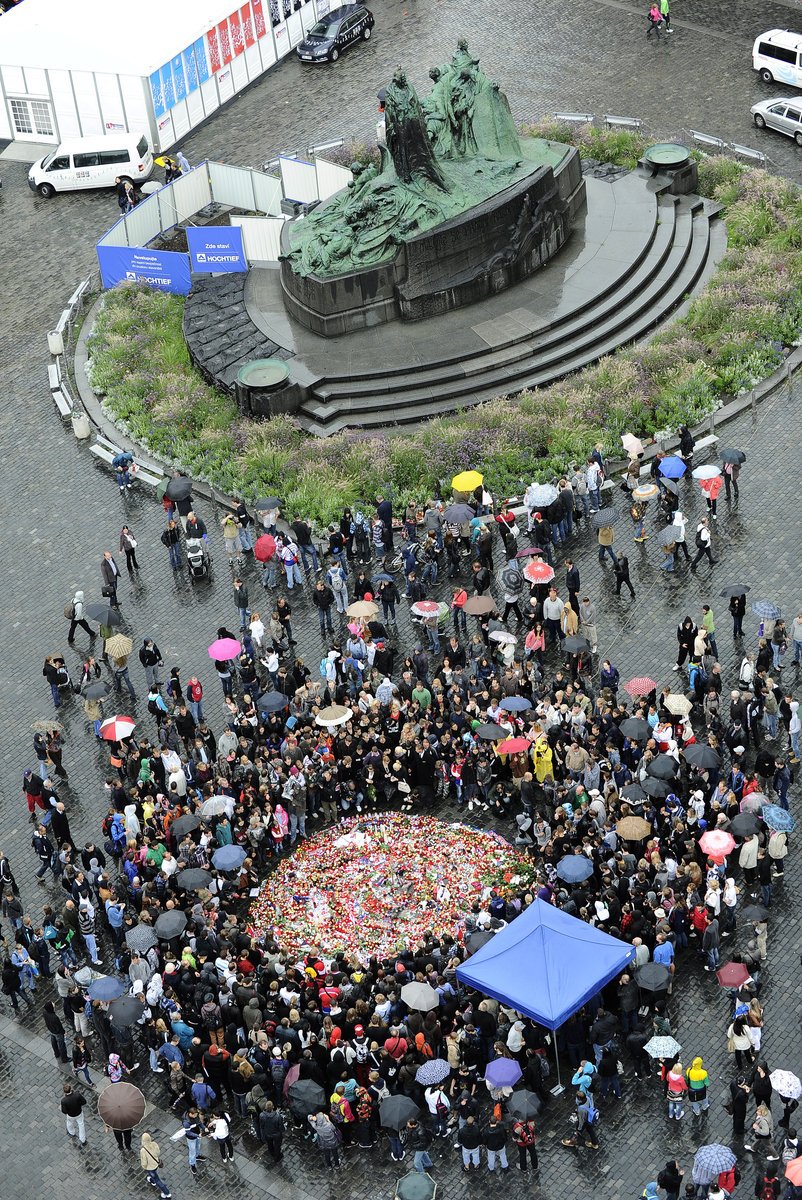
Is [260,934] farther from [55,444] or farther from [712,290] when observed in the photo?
[712,290]

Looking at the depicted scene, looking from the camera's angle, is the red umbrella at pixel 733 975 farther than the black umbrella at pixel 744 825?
No

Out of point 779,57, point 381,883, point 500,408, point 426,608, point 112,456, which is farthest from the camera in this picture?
point 779,57

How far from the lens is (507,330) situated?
42.7 m

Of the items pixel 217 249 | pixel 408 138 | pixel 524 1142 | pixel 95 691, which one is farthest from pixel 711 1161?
pixel 217 249

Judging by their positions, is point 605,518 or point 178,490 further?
point 178,490

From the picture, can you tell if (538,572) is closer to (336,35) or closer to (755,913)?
(755,913)

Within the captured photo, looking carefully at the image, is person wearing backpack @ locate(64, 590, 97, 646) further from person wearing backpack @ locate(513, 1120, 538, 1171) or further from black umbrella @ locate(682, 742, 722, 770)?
Result: person wearing backpack @ locate(513, 1120, 538, 1171)

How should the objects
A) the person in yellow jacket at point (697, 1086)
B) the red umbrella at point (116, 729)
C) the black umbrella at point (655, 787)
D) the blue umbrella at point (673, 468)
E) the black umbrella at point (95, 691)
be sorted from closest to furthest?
the person in yellow jacket at point (697, 1086)
the black umbrella at point (655, 787)
the red umbrella at point (116, 729)
the black umbrella at point (95, 691)
the blue umbrella at point (673, 468)

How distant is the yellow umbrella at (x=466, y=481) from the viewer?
121 feet

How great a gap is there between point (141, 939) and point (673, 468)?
1558 cm

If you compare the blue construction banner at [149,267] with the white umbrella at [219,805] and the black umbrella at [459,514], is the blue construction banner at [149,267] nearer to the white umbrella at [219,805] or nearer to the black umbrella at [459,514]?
the black umbrella at [459,514]

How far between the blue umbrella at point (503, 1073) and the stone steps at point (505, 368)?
2010 centimetres

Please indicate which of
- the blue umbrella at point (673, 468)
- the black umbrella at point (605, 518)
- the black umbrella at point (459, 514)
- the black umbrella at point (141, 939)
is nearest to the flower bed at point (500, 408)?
the black umbrella at point (459, 514)

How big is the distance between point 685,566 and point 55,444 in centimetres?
1645
